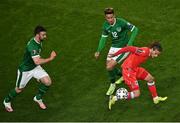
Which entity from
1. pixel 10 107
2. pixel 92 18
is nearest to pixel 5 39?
pixel 92 18

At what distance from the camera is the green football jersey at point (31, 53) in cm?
1184

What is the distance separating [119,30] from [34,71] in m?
2.24

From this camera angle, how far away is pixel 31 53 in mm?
11844

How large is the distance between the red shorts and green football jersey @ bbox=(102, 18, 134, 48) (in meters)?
0.95

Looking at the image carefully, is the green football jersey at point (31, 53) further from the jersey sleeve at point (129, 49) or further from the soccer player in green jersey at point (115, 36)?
the jersey sleeve at point (129, 49)

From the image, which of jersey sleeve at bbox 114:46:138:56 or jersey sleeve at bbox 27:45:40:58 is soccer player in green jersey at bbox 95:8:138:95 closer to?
jersey sleeve at bbox 114:46:138:56

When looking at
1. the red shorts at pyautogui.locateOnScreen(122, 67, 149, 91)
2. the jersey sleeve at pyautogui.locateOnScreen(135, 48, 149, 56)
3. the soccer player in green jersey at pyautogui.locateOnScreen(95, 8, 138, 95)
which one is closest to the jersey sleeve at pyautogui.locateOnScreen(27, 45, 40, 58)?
the soccer player in green jersey at pyautogui.locateOnScreen(95, 8, 138, 95)

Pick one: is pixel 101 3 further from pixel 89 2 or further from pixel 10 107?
pixel 10 107

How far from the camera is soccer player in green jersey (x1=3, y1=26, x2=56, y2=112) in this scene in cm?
1182

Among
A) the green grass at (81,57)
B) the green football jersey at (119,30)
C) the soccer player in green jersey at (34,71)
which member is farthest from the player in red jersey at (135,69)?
the soccer player in green jersey at (34,71)

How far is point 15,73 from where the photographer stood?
1420 centimetres

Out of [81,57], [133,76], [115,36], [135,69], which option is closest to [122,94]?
[133,76]

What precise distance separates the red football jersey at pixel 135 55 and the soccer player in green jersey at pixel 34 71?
176 cm

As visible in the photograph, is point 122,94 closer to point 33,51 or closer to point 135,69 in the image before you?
point 135,69
